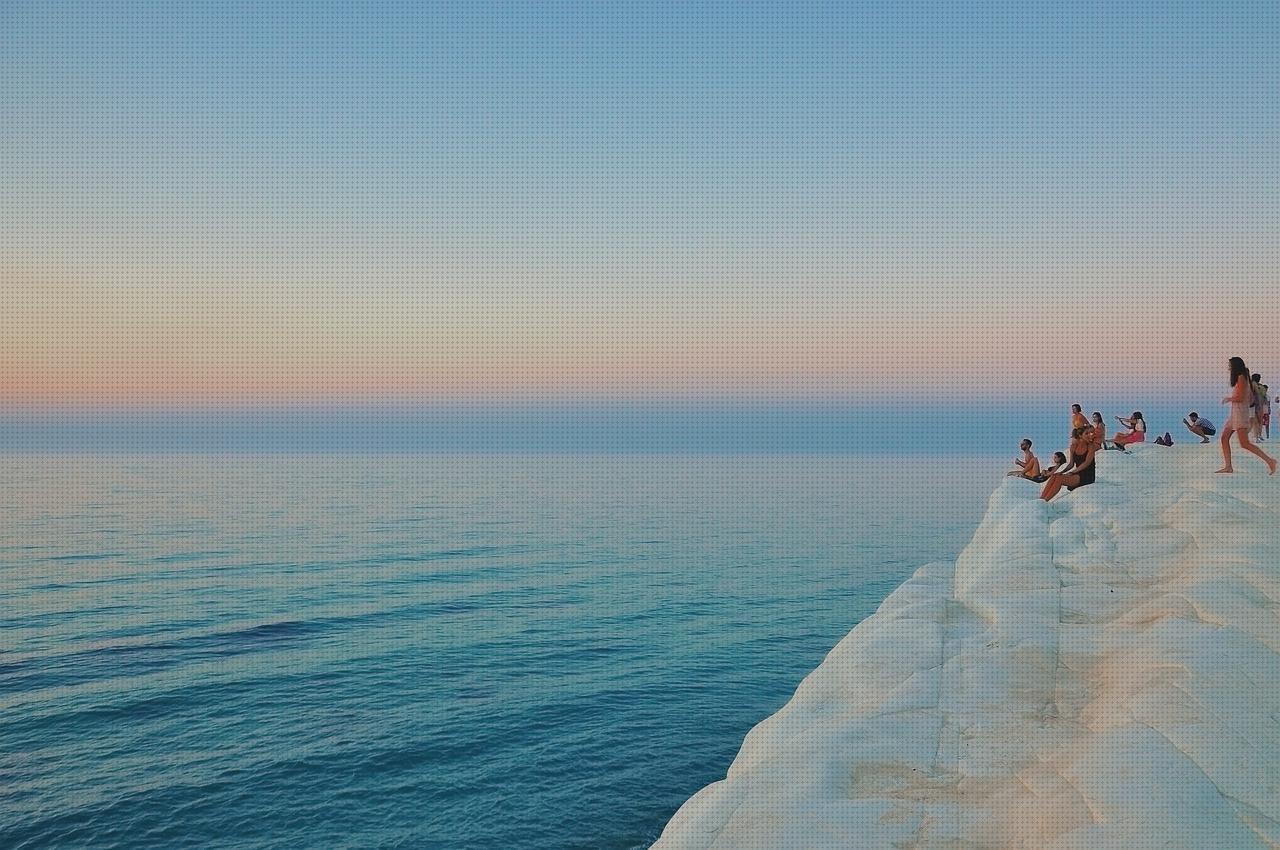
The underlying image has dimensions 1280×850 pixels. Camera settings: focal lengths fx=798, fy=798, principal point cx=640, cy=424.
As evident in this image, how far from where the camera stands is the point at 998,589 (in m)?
11.0

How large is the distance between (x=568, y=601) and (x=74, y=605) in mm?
22043

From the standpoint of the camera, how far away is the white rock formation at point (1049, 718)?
231 inches

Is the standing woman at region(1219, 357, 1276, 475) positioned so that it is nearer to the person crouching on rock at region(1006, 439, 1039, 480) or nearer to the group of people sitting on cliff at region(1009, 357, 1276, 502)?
the group of people sitting on cliff at region(1009, 357, 1276, 502)

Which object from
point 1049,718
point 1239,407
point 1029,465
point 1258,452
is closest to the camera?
point 1049,718

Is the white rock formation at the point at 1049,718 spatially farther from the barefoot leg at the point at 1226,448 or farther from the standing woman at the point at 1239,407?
the standing woman at the point at 1239,407

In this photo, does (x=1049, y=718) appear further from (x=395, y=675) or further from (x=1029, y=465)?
(x=395, y=675)

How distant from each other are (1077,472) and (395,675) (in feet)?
66.9

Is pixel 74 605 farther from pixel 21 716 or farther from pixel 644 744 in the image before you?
pixel 644 744

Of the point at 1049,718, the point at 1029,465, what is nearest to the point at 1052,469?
the point at 1029,465

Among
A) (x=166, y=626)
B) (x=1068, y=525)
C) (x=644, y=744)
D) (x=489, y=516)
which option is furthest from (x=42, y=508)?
(x=1068, y=525)

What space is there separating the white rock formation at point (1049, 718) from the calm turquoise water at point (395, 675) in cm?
826

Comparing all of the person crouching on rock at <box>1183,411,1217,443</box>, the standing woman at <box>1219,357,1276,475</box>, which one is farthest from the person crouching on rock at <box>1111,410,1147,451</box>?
the standing woman at <box>1219,357,1276,475</box>

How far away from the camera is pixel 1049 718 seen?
24.9 ft

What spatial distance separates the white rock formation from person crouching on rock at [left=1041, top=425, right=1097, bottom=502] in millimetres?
5794
